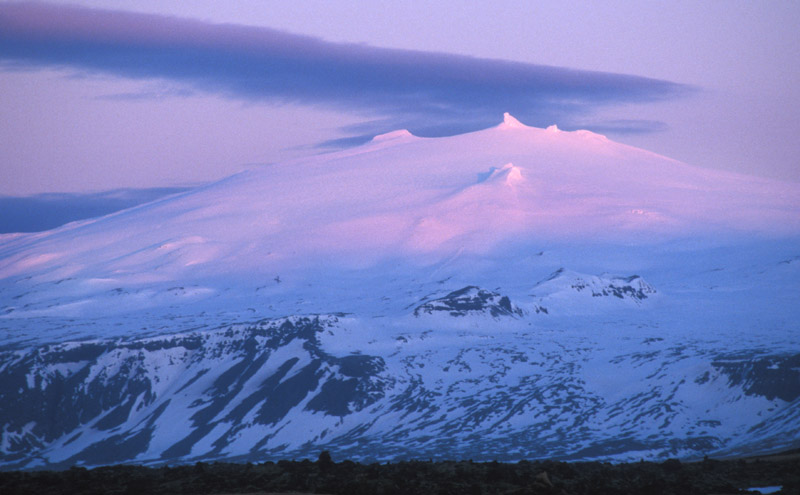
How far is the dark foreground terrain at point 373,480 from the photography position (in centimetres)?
4178

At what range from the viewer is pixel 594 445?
7407 inches

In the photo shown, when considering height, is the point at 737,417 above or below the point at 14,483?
below

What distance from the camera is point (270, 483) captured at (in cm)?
4253

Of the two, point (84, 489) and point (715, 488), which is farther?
point (715, 488)

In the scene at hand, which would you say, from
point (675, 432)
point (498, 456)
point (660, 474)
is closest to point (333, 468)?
point (660, 474)

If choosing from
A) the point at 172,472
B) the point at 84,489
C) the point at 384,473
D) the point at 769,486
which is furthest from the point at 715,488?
the point at 84,489

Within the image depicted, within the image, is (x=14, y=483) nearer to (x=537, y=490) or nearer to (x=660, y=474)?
(x=537, y=490)

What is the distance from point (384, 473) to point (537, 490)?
276 inches

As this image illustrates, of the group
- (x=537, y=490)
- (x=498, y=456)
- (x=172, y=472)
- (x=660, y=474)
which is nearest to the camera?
(x=537, y=490)

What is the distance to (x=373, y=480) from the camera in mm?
42500

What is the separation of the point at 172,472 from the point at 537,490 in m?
14.9

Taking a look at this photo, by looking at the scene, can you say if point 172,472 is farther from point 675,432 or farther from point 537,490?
point 675,432

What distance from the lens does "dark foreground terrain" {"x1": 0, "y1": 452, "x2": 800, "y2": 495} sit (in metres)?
41.8

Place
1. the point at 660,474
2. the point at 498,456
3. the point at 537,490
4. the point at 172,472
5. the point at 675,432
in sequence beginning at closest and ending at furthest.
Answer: the point at 537,490
the point at 172,472
the point at 660,474
the point at 498,456
the point at 675,432
